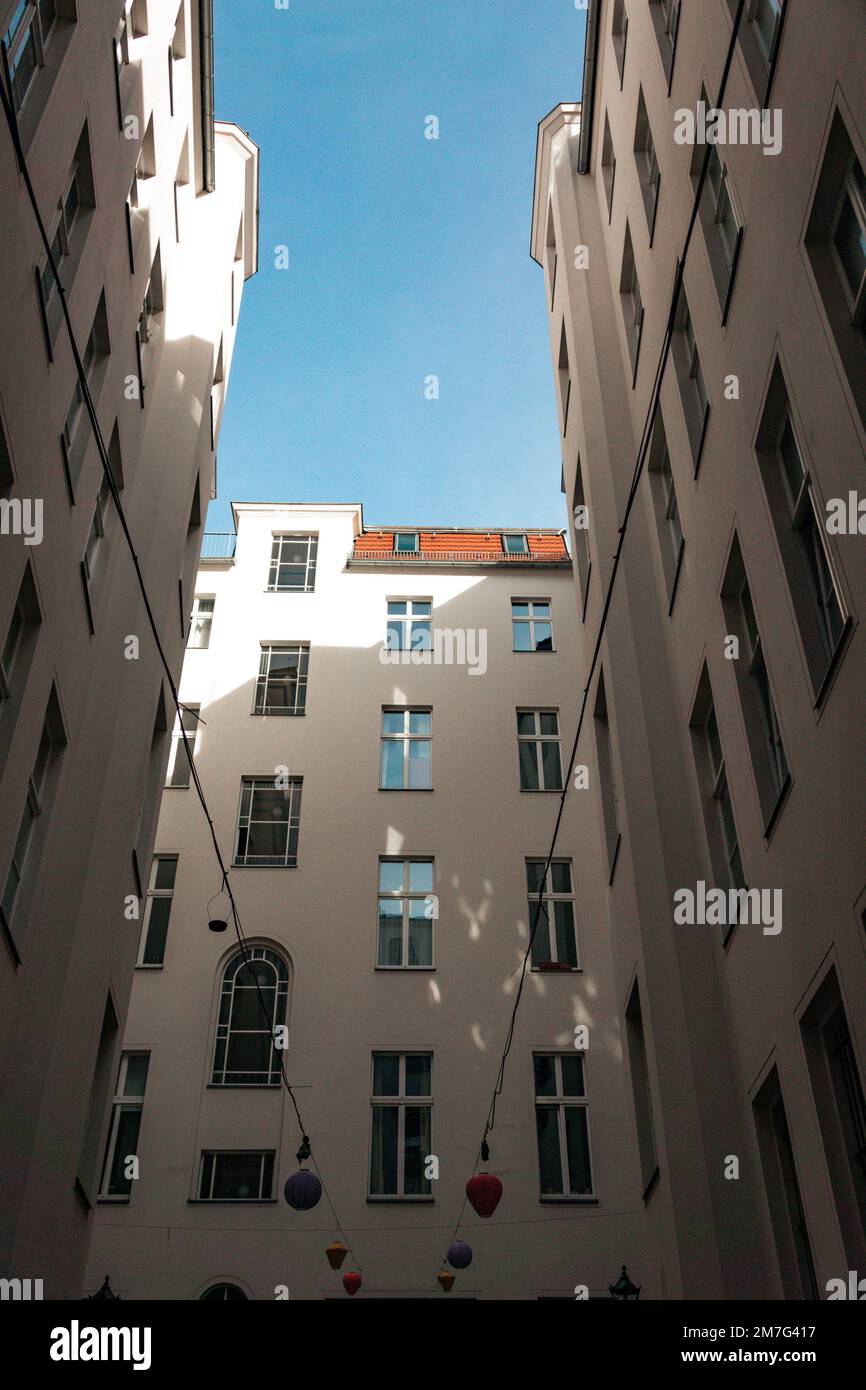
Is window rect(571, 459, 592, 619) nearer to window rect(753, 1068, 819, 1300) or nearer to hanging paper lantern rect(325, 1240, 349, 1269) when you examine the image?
window rect(753, 1068, 819, 1300)

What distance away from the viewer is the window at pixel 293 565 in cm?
3075

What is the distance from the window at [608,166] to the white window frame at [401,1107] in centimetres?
1504

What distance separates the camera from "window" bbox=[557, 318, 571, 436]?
23.2 meters

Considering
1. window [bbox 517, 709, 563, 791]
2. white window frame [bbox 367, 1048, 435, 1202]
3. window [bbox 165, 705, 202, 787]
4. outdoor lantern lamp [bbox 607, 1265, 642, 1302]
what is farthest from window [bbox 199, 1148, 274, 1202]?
window [bbox 517, 709, 563, 791]

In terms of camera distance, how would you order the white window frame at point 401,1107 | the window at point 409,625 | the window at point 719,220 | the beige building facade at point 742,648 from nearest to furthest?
the beige building facade at point 742,648 → the window at point 719,220 → the white window frame at point 401,1107 → the window at point 409,625

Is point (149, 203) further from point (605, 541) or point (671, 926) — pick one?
point (671, 926)

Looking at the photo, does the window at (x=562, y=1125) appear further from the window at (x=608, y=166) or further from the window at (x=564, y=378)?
the window at (x=608, y=166)

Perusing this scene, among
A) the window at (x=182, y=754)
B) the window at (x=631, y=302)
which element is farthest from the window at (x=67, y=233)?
the window at (x=182, y=754)

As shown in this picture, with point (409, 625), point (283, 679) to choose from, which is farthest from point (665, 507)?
point (409, 625)

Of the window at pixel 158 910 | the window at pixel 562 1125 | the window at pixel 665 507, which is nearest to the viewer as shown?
the window at pixel 665 507

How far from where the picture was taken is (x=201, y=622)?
29875mm

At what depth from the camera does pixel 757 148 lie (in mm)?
11227

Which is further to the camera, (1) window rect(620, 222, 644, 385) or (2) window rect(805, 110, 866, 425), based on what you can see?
(1) window rect(620, 222, 644, 385)

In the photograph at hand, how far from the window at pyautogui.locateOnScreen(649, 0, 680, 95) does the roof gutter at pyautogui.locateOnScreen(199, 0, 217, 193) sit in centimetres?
741
